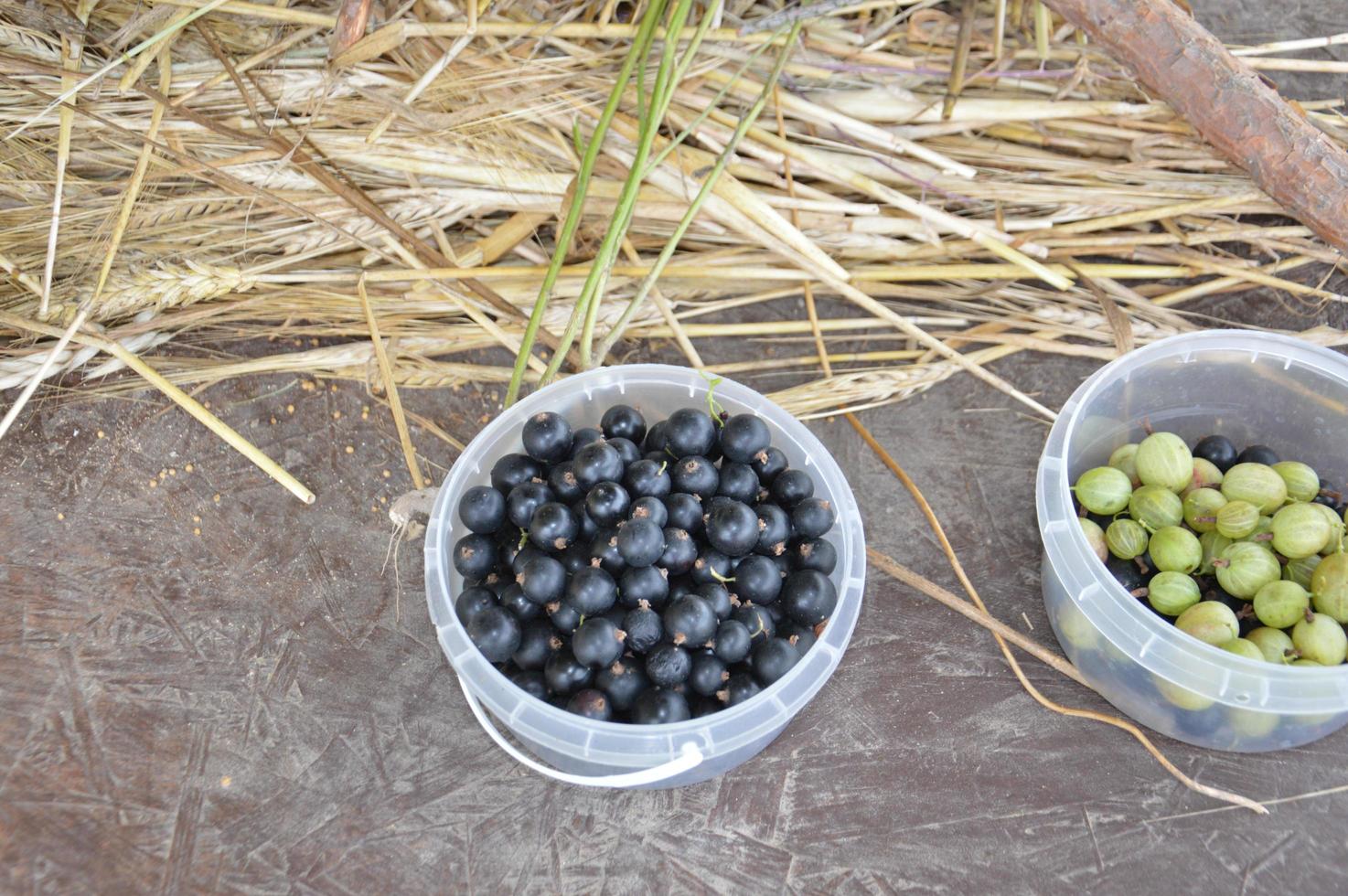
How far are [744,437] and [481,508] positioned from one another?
0.43 metres

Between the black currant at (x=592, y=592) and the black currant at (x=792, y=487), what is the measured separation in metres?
0.33

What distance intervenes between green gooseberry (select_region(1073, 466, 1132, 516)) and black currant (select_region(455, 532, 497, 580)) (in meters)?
0.98

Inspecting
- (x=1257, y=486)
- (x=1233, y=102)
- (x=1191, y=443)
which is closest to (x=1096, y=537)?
(x=1257, y=486)

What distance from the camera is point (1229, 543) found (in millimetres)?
1654

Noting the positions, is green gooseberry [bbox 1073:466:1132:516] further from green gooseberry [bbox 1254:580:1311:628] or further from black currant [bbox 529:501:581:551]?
black currant [bbox 529:501:581:551]

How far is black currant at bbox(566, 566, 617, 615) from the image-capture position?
146 centimetres

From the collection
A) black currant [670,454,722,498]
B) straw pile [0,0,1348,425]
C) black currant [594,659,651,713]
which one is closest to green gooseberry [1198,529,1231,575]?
straw pile [0,0,1348,425]

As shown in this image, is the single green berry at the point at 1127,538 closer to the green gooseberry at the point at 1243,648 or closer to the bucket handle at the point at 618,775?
the green gooseberry at the point at 1243,648

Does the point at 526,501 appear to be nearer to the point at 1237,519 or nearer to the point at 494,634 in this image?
the point at 494,634

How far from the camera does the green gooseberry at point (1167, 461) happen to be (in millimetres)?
1673

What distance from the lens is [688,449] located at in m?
1.62

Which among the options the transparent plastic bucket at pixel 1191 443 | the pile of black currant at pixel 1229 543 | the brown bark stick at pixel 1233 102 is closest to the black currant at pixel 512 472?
the transparent plastic bucket at pixel 1191 443

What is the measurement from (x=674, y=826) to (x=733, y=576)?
1.29ft

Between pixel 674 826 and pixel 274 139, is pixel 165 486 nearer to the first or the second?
pixel 274 139
